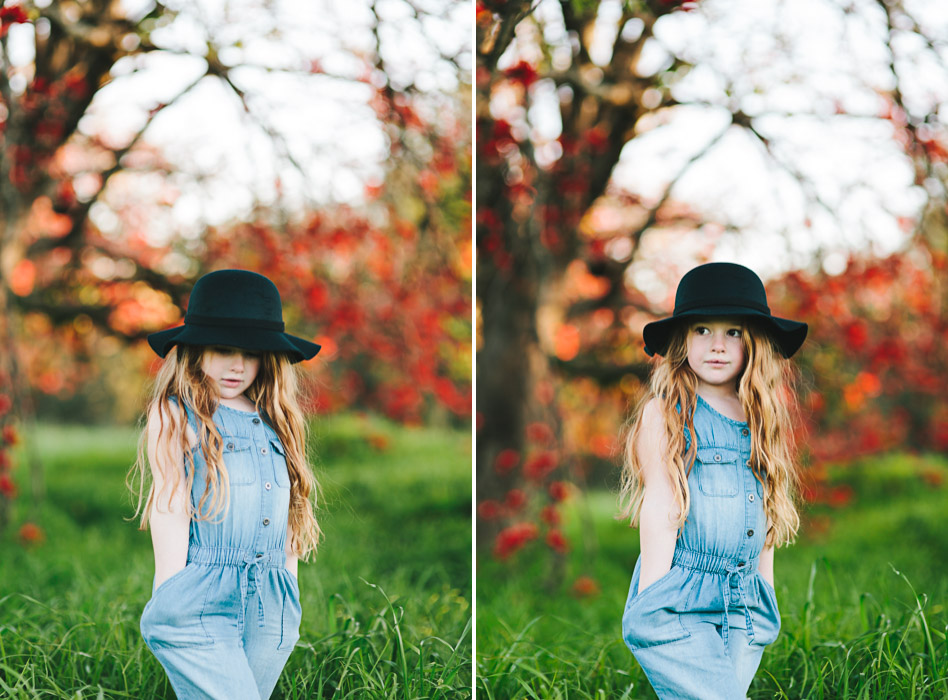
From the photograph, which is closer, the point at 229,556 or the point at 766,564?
the point at 229,556

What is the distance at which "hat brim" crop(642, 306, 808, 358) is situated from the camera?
1.99 m

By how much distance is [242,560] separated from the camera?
197 centimetres

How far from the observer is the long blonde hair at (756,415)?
2.02m

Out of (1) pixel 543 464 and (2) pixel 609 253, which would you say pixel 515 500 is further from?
(2) pixel 609 253

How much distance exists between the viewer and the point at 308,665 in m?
2.46

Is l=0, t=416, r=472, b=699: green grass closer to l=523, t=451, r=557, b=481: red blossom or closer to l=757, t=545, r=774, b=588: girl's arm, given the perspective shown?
l=523, t=451, r=557, b=481: red blossom

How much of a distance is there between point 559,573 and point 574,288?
1.91m

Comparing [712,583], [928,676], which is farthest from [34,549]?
[928,676]

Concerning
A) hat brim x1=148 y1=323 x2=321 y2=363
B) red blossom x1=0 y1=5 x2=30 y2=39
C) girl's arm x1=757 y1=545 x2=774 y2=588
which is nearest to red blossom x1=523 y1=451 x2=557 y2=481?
girl's arm x1=757 y1=545 x2=774 y2=588

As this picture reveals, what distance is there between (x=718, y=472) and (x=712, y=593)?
0.97ft

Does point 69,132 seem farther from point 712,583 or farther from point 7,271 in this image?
point 712,583

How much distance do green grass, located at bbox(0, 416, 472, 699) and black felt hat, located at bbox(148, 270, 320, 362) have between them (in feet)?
2.14

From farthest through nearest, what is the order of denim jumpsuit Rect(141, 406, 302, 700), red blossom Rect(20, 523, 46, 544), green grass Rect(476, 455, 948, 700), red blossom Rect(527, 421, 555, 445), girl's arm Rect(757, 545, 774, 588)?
red blossom Rect(20, 523, 46, 544), red blossom Rect(527, 421, 555, 445), green grass Rect(476, 455, 948, 700), girl's arm Rect(757, 545, 774, 588), denim jumpsuit Rect(141, 406, 302, 700)

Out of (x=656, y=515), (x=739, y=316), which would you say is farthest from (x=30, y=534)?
(x=739, y=316)
